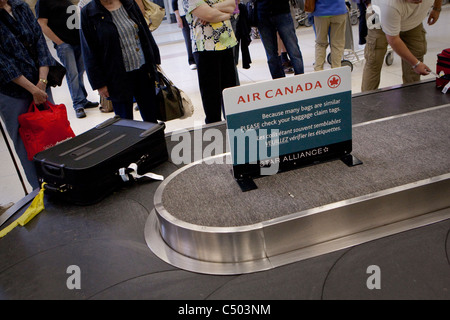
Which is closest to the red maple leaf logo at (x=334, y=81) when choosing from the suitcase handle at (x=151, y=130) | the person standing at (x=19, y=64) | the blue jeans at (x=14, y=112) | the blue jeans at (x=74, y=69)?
the suitcase handle at (x=151, y=130)

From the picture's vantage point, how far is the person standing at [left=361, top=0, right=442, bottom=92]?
2324mm

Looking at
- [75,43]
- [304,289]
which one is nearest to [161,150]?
[304,289]

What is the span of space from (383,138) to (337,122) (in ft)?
1.02

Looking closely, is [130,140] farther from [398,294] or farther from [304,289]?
[398,294]

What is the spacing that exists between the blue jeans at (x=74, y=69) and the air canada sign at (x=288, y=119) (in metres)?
3.69

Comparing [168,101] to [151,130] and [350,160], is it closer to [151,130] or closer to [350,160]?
[151,130]

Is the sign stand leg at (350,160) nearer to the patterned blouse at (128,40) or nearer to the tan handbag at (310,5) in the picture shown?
the patterned blouse at (128,40)

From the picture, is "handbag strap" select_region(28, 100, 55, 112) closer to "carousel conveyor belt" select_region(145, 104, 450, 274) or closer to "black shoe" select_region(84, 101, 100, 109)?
"carousel conveyor belt" select_region(145, 104, 450, 274)

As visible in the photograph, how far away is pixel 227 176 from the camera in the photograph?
1.39 metres

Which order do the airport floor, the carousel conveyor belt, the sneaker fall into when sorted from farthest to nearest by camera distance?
the sneaker < the carousel conveyor belt < the airport floor

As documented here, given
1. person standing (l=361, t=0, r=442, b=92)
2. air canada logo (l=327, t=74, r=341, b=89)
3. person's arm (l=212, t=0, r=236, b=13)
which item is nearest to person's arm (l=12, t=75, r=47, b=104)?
person's arm (l=212, t=0, r=236, b=13)

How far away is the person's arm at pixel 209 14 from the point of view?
236 centimetres

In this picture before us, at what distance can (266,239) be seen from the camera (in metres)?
1.11
